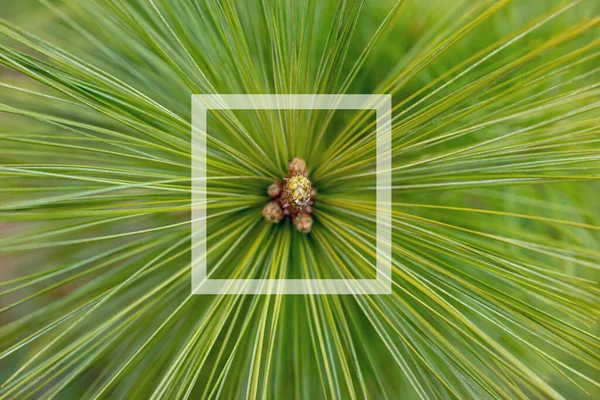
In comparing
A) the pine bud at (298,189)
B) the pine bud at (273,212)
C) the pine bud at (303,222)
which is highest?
the pine bud at (298,189)

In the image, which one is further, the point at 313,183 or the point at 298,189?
the point at 313,183

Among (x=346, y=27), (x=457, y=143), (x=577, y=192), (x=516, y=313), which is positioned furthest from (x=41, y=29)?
(x=577, y=192)

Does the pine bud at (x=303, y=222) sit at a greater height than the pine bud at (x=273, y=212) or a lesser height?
lesser

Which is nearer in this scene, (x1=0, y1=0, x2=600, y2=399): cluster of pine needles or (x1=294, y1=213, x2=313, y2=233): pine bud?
(x1=0, y1=0, x2=600, y2=399): cluster of pine needles

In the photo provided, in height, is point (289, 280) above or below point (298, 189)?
below

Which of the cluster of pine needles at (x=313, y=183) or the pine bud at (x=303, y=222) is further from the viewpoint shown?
the pine bud at (x=303, y=222)

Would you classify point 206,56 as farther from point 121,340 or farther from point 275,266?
point 121,340
